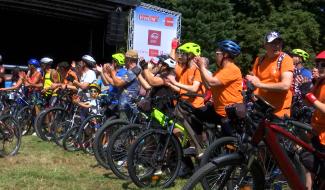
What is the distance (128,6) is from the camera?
17.1 m

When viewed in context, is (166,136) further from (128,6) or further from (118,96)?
(128,6)

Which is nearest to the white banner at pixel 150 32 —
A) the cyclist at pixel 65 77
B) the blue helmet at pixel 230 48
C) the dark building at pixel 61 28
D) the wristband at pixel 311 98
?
the dark building at pixel 61 28

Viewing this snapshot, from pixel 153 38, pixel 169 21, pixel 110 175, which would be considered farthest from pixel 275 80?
pixel 169 21

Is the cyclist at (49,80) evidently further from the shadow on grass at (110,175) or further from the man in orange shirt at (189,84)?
the man in orange shirt at (189,84)

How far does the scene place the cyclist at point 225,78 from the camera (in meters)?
6.25

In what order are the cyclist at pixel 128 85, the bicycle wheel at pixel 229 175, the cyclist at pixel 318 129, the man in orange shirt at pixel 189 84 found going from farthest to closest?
the cyclist at pixel 128 85
the man in orange shirt at pixel 189 84
the cyclist at pixel 318 129
the bicycle wheel at pixel 229 175

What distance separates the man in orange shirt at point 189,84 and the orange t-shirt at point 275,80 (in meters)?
1.10

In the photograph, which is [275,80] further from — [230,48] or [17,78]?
[17,78]

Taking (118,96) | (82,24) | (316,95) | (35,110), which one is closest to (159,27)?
(82,24)

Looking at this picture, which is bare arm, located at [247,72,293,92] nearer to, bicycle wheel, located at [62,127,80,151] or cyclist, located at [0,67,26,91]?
bicycle wheel, located at [62,127,80,151]

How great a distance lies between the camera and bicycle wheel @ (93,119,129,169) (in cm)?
741

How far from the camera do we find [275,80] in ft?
19.0

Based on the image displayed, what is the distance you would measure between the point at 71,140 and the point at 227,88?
12.4 feet

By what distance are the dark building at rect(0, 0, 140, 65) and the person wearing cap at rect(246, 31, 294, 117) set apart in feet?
36.6
